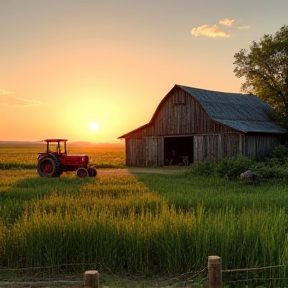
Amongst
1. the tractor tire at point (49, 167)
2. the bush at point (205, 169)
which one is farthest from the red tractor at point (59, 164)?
the bush at point (205, 169)

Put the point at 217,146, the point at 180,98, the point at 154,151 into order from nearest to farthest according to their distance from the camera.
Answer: the point at 217,146, the point at 180,98, the point at 154,151

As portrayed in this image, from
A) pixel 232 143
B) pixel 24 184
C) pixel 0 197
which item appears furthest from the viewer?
pixel 232 143

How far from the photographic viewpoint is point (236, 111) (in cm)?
3556

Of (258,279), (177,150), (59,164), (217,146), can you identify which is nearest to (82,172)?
(59,164)

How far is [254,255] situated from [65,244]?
3.32 metres

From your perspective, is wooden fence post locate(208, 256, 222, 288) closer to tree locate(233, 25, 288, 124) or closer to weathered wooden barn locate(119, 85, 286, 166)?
weathered wooden barn locate(119, 85, 286, 166)

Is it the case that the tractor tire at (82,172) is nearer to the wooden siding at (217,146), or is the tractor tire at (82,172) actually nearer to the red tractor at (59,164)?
the red tractor at (59,164)

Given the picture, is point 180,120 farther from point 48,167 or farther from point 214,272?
point 214,272

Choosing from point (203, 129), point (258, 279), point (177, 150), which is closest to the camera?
point (258, 279)

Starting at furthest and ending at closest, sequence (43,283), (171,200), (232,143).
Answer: (232,143) < (171,200) < (43,283)

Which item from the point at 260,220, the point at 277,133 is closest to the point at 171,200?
the point at 260,220

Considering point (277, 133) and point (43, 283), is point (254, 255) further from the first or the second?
point (277, 133)

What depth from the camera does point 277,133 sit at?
1336 inches

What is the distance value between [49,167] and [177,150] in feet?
57.6
